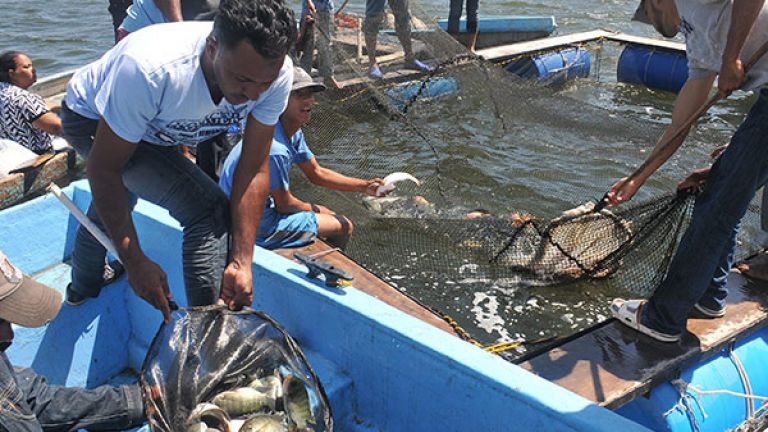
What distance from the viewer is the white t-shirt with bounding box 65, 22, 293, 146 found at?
7.19 ft

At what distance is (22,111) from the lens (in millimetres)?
5762

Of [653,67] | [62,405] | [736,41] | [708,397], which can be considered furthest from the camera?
[653,67]

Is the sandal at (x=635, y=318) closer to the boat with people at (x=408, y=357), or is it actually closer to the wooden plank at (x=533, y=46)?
the boat with people at (x=408, y=357)

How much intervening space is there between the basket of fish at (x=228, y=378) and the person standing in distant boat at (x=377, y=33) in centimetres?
529

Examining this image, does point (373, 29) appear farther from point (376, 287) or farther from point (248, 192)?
point (248, 192)

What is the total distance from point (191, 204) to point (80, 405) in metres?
0.90

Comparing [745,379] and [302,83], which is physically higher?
[302,83]

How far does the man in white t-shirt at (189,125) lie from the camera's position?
82.5 inches

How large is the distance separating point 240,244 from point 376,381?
748 mm

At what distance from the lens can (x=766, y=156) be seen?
8.73ft

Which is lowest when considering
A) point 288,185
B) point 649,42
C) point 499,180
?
point 499,180

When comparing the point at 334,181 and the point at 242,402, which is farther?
the point at 334,181

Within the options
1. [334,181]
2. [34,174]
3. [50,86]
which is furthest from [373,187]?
[50,86]

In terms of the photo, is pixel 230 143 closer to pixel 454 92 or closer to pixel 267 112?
pixel 267 112
